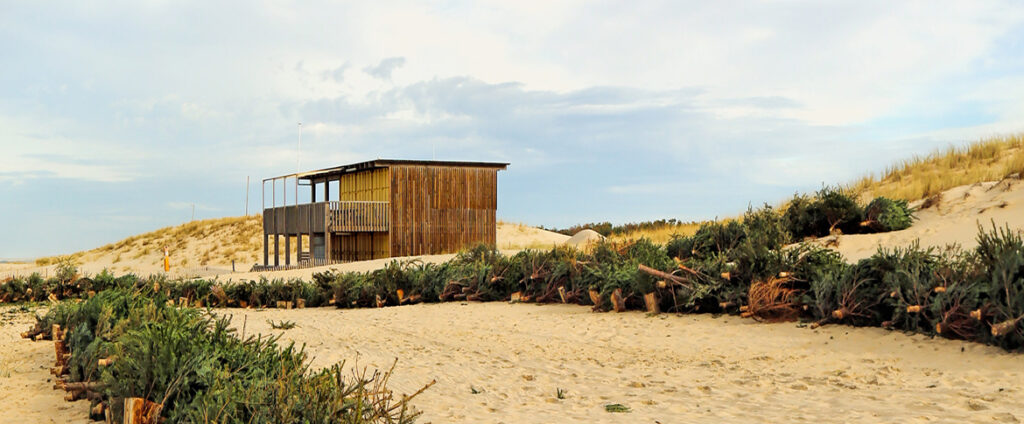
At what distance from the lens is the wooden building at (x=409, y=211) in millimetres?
29750

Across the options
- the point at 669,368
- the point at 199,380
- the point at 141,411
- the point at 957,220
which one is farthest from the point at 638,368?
the point at 957,220

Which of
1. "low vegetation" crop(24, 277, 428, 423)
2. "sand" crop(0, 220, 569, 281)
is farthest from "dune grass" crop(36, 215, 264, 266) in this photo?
"low vegetation" crop(24, 277, 428, 423)

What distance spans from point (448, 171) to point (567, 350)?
21647mm

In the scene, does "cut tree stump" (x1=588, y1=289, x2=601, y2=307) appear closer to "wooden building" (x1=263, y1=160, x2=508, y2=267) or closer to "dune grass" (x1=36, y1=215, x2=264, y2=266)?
"wooden building" (x1=263, y1=160, x2=508, y2=267)

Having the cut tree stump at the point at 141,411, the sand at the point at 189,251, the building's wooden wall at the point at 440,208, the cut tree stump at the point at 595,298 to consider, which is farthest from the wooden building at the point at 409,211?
the cut tree stump at the point at 141,411

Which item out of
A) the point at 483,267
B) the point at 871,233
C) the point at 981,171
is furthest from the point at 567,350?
the point at 981,171

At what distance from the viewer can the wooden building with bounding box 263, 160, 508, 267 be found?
2975 cm

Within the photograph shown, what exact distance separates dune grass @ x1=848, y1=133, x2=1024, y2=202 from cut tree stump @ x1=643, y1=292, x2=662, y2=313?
11614 mm

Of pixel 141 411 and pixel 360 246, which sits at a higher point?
pixel 360 246

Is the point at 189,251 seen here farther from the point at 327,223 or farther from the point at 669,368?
the point at 669,368

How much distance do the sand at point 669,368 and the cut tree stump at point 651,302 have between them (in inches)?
10.3

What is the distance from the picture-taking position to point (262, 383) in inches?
195

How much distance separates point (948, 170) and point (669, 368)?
19890mm

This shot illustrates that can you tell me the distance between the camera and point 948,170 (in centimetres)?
2423
